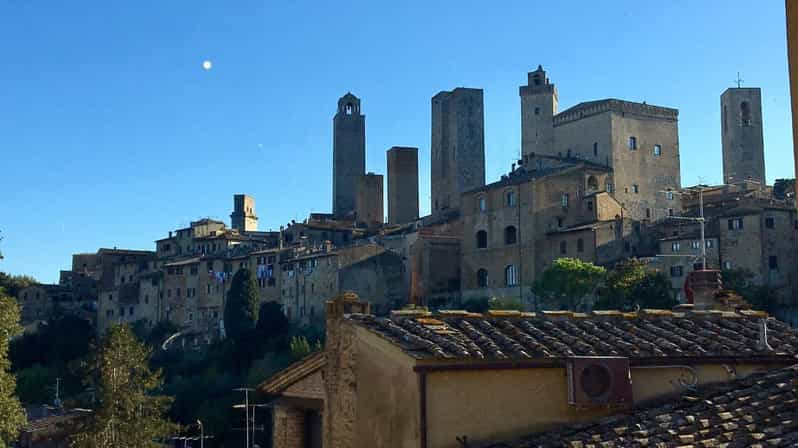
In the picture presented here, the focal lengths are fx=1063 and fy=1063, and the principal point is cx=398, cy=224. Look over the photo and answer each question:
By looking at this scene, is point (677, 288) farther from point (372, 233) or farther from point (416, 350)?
point (416, 350)

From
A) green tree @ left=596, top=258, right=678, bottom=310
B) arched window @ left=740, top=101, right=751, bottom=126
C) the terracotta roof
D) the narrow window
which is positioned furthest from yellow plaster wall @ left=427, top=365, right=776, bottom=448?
arched window @ left=740, top=101, right=751, bottom=126

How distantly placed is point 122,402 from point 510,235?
36.6 metres

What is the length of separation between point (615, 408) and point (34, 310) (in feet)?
284

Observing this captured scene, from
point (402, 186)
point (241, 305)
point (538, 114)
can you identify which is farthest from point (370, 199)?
point (241, 305)

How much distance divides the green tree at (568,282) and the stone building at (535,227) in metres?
4.50

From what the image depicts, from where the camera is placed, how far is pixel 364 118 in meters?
103

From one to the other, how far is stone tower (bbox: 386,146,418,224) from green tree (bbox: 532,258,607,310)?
3278 centimetres

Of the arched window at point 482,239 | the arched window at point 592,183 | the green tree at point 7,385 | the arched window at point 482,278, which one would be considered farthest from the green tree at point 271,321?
the green tree at point 7,385

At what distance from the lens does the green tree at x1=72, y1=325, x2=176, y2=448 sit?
33344 millimetres

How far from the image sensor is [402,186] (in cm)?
9094

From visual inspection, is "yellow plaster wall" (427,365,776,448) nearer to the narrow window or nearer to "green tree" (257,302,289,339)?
the narrow window

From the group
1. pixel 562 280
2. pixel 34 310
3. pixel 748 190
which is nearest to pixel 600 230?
pixel 562 280

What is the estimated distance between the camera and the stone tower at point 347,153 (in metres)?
100

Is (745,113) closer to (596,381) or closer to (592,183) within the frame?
(592,183)
